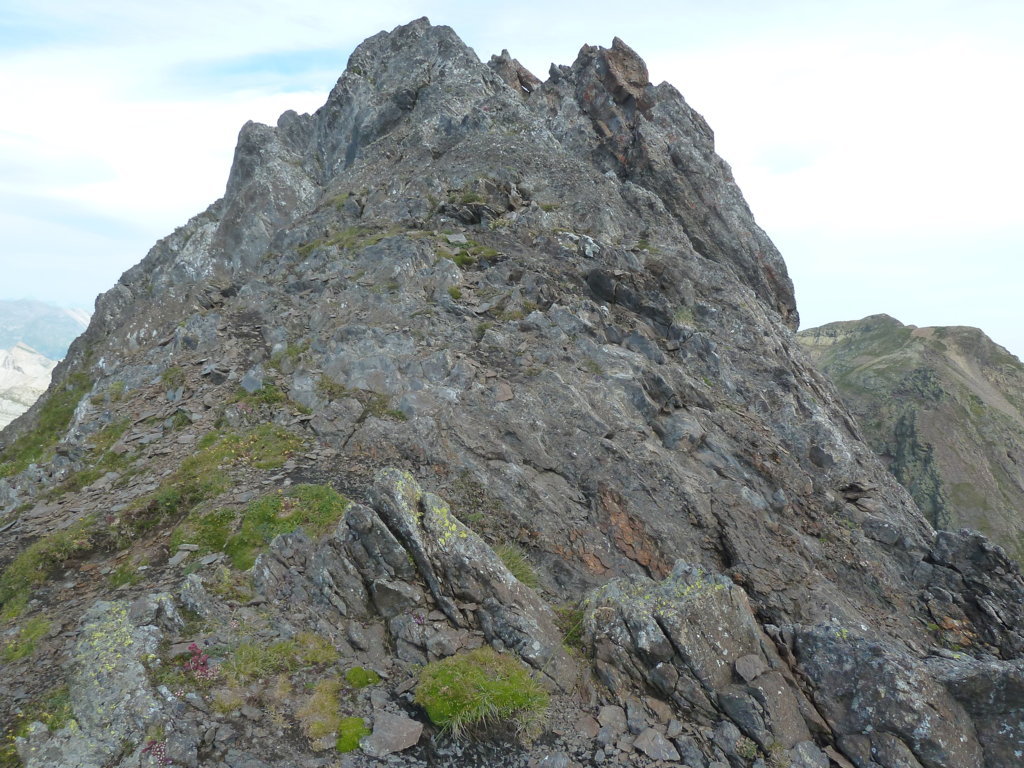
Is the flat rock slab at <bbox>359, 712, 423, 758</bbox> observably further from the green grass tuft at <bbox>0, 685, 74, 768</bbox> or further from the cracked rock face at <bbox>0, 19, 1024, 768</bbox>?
the green grass tuft at <bbox>0, 685, 74, 768</bbox>

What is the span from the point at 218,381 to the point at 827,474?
2640 cm

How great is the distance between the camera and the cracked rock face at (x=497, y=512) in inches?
398

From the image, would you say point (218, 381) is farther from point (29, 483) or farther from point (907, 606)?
point (907, 606)

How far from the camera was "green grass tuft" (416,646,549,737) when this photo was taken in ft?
31.5

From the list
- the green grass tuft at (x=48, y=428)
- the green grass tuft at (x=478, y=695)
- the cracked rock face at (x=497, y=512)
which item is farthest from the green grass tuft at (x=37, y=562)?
the green grass tuft at (x=48, y=428)

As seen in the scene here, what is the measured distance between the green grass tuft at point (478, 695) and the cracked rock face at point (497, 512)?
0.29 metres

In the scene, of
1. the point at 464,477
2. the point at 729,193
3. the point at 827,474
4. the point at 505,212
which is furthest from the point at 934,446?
the point at 464,477

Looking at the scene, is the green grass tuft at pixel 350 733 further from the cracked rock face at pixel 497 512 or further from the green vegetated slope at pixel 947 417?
the green vegetated slope at pixel 947 417

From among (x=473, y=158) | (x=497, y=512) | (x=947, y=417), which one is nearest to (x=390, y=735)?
(x=497, y=512)

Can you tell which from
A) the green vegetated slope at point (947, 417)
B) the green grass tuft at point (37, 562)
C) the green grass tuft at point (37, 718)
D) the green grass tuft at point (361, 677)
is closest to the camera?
the green grass tuft at point (37, 718)

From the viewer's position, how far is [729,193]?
38719 mm

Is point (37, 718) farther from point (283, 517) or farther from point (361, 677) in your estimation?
point (283, 517)

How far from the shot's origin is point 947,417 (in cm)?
9294

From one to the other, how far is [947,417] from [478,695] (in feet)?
376
